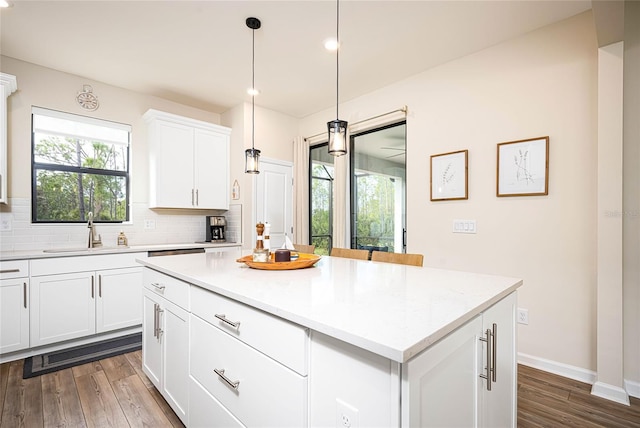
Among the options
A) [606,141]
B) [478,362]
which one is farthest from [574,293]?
[478,362]

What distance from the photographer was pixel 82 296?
286 centimetres

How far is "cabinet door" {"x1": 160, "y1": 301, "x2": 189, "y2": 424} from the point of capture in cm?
162

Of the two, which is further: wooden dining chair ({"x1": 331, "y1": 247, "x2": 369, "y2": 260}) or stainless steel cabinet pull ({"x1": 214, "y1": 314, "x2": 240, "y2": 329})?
wooden dining chair ({"x1": 331, "y1": 247, "x2": 369, "y2": 260})

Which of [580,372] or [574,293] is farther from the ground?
[574,293]

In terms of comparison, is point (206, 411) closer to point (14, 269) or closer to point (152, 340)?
point (152, 340)

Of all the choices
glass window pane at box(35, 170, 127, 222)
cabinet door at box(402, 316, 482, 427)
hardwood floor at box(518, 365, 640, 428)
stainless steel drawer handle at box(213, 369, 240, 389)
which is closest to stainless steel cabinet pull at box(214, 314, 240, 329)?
stainless steel drawer handle at box(213, 369, 240, 389)

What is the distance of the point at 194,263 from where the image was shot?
2.00 m

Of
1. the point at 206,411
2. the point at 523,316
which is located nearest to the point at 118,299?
the point at 206,411

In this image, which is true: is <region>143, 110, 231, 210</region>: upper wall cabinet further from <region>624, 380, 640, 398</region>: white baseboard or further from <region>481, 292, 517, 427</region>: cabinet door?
<region>624, 380, 640, 398</region>: white baseboard

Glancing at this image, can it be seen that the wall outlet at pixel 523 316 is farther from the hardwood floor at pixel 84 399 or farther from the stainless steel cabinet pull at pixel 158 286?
the stainless steel cabinet pull at pixel 158 286

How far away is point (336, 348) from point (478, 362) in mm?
549

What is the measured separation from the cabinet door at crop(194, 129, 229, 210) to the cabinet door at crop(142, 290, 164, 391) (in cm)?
207

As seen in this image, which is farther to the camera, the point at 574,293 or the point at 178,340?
the point at 574,293

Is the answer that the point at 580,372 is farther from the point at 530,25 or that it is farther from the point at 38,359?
the point at 38,359
